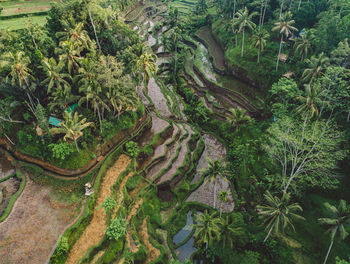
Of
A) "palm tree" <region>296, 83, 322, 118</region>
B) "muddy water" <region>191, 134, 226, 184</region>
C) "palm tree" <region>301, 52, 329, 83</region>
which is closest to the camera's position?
"palm tree" <region>296, 83, 322, 118</region>

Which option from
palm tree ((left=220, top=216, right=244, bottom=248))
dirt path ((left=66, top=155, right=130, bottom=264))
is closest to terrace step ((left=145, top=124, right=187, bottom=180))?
dirt path ((left=66, top=155, right=130, bottom=264))

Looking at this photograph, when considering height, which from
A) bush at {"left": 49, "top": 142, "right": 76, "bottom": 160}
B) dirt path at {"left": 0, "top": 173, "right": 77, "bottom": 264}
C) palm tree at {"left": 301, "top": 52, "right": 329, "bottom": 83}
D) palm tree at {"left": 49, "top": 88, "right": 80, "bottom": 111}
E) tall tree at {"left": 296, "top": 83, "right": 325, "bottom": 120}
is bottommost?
dirt path at {"left": 0, "top": 173, "right": 77, "bottom": 264}

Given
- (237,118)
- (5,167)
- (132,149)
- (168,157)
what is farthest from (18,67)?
(237,118)

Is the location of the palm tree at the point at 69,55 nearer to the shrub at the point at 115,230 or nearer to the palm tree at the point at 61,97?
the palm tree at the point at 61,97

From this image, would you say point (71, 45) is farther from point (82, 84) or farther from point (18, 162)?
point (18, 162)

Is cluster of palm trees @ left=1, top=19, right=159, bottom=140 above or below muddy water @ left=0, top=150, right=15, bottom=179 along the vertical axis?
above

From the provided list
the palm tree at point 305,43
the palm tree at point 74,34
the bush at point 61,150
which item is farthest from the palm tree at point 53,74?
the palm tree at point 305,43

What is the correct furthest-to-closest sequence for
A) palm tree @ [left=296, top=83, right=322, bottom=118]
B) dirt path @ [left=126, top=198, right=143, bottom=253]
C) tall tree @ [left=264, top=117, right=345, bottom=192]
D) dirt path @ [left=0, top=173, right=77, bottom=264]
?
palm tree @ [left=296, top=83, right=322, bottom=118] → dirt path @ [left=126, top=198, right=143, bottom=253] → tall tree @ [left=264, top=117, right=345, bottom=192] → dirt path @ [left=0, top=173, right=77, bottom=264]

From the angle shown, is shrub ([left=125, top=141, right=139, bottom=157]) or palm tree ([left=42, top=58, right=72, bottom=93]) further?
shrub ([left=125, top=141, right=139, bottom=157])

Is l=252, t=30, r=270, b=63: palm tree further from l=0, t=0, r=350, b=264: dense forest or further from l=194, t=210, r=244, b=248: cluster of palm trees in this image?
l=194, t=210, r=244, b=248: cluster of palm trees

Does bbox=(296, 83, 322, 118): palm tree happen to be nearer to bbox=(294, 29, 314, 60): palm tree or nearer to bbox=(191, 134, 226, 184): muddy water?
bbox=(191, 134, 226, 184): muddy water
